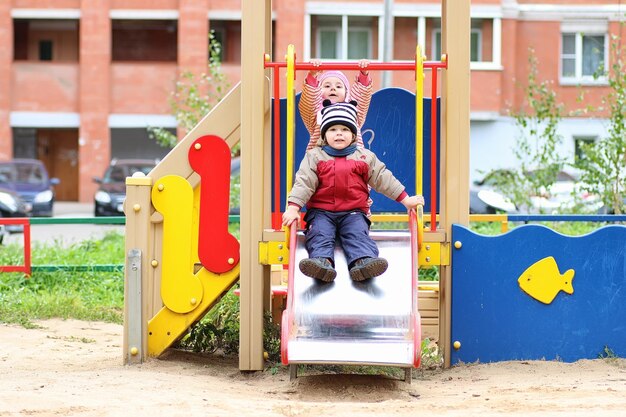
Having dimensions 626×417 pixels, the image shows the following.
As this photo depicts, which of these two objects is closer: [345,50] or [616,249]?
[616,249]

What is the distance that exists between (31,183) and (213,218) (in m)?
18.5

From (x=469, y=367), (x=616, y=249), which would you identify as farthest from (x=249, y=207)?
(x=616, y=249)

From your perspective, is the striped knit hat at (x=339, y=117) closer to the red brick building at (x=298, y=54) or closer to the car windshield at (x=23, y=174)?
the car windshield at (x=23, y=174)

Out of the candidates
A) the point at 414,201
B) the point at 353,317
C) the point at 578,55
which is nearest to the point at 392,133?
the point at 414,201

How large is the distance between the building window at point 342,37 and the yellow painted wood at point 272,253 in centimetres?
2512

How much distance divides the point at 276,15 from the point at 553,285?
991 inches

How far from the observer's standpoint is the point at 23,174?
82.1ft

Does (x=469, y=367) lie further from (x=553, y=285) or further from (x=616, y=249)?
(x=616, y=249)

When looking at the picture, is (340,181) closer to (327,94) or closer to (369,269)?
(369,269)

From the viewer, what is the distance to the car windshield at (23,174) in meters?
24.7

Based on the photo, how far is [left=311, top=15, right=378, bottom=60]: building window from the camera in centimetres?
3139

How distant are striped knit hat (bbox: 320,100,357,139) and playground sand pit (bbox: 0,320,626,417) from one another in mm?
1404

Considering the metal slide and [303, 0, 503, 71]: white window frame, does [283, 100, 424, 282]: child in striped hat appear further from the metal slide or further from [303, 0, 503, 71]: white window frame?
[303, 0, 503, 71]: white window frame

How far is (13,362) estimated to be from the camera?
7.21 meters
